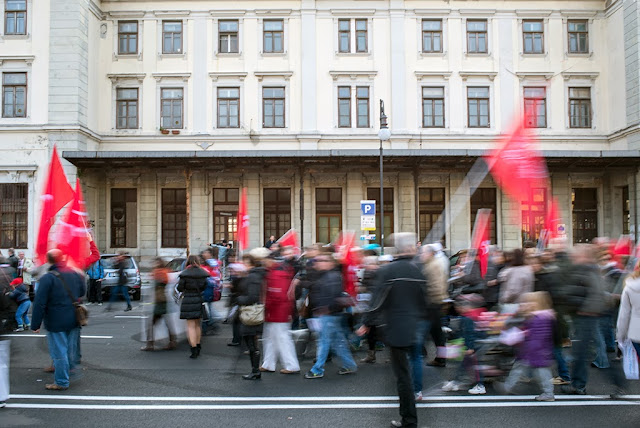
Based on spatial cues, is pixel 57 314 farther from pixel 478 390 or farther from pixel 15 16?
pixel 15 16

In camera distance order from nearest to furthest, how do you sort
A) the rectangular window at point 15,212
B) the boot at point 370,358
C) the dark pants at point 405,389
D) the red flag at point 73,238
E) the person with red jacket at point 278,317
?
the dark pants at point 405,389
the person with red jacket at point 278,317
the boot at point 370,358
the red flag at point 73,238
the rectangular window at point 15,212

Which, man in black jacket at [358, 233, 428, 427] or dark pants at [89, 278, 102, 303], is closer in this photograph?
man in black jacket at [358, 233, 428, 427]

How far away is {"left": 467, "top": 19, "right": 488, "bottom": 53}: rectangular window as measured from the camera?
27.7 m

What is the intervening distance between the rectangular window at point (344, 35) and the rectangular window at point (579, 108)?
11.7 metres

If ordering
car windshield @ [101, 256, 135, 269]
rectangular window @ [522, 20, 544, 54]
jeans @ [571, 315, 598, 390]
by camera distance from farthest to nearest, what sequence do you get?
rectangular window @ [522, 20, 544, 54]
car windshield @ [101, 256, 135, 269]
jeans @ [571, 315, 598, 390]

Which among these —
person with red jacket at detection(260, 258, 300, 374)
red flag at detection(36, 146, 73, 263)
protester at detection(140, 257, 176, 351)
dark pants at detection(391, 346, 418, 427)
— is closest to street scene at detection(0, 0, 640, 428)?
protester at detection(140, 257, 176, 351)

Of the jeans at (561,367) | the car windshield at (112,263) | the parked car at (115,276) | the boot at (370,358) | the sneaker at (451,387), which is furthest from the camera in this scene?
the car windshield at (112,263)

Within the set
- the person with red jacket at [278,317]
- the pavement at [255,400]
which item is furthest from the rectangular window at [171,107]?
the person with red jacket at [278,317]

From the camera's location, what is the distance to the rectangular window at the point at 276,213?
2722 cm

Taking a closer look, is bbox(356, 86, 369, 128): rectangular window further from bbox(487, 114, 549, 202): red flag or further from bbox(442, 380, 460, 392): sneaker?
bbox(442, 380, 460, 392): sneaker

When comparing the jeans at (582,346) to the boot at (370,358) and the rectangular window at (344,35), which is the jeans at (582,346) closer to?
the boot at (370,358)

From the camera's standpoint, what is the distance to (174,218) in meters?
27.3

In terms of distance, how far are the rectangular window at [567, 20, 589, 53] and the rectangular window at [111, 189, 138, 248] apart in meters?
23.6

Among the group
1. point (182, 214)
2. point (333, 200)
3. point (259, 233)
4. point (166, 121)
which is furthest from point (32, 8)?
point (333, 200)
